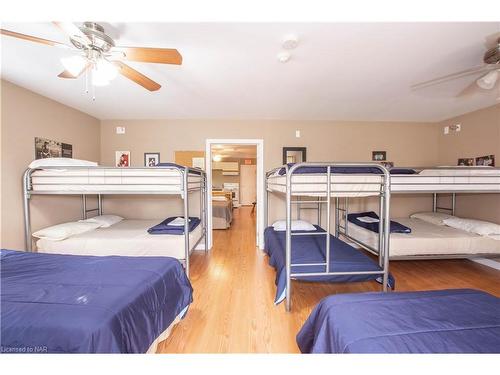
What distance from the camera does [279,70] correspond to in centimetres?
206

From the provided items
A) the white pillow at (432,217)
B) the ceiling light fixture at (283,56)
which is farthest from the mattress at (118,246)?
the white pillow at (432,217)

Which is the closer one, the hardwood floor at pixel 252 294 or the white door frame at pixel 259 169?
the hardwood floor at pixel 252 294

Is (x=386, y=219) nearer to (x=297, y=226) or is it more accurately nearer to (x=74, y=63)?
(x=297, y=226)

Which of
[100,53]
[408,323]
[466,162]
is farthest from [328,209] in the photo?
[466,162]

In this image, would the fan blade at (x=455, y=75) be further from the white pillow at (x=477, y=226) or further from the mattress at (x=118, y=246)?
the mattress at (x=118, y=246)

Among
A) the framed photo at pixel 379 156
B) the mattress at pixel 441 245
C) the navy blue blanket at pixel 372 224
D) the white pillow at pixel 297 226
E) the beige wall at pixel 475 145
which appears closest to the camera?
the mattress at pixel 441 245

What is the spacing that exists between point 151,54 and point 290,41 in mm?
973

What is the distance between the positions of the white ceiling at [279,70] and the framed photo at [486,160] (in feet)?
2.43

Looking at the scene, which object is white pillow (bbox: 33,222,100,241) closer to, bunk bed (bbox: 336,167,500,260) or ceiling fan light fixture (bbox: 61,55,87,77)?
ceiling fan light fixture (bbox: 61,55,87,77)

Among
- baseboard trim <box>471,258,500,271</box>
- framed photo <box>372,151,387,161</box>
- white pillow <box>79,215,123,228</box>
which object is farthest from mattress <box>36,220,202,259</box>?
baseboard trim <box>471,258,500,271</box>

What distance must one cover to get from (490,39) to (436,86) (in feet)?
2.89

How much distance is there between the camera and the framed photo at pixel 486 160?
119 inches

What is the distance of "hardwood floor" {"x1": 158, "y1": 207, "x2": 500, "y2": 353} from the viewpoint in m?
1.67
